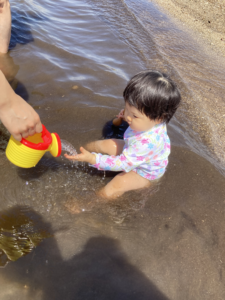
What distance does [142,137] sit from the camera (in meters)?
2.06

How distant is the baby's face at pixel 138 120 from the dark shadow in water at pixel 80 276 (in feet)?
3.22

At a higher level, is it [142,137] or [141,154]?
[142,137]

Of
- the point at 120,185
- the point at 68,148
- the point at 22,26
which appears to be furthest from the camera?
the point at 22,26

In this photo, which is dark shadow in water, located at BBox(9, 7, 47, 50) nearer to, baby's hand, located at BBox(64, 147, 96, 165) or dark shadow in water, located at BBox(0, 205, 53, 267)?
baby's hand, located at BBox(64, 147, 96, 165)

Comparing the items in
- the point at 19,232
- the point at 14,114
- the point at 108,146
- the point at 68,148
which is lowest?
the point at 19,232

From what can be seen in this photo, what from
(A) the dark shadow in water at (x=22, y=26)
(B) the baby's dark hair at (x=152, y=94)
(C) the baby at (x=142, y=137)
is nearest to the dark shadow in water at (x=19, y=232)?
(C) the baby at (x=142, y=137)

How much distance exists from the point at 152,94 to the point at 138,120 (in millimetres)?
241

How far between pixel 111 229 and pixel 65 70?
2585mm

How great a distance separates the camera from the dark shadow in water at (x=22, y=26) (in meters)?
4.21

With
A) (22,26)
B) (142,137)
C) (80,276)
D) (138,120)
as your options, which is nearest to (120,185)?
(142,137)

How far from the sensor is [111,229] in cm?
196

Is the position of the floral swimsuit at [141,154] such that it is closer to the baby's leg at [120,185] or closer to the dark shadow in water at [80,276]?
the baby's leg at [120,185]

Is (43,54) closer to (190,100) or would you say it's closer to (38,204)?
(190,100)

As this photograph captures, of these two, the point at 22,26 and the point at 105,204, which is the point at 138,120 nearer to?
the point at 105,204
